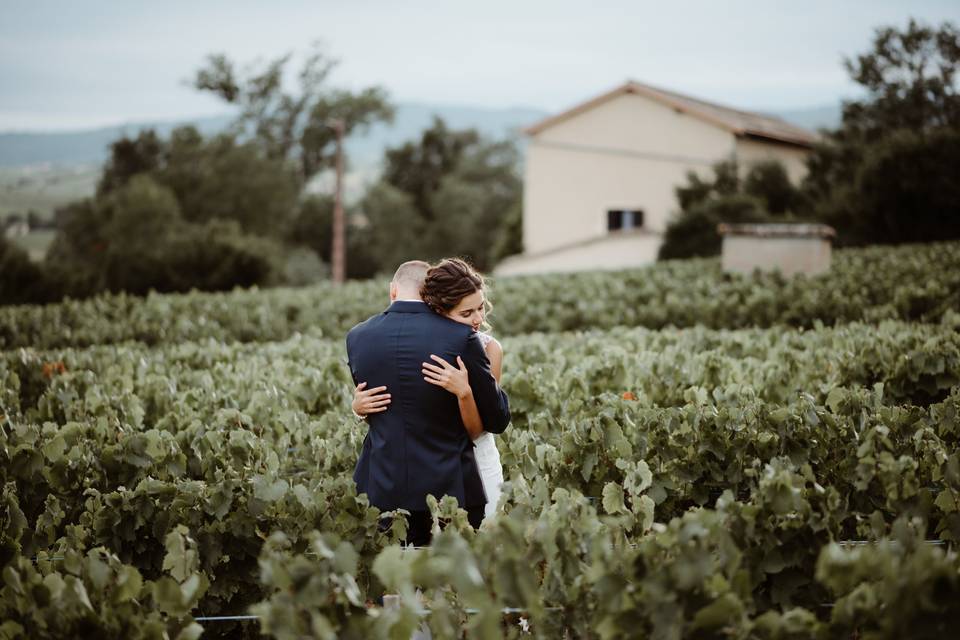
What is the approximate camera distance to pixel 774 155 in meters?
41.7

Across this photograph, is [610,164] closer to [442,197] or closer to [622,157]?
[622,157]

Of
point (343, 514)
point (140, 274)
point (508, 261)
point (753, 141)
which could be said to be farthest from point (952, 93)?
point (343, 514)

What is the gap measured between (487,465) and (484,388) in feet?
1.39

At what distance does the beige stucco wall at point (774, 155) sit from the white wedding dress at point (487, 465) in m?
37.5

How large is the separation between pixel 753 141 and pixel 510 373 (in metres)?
36.8

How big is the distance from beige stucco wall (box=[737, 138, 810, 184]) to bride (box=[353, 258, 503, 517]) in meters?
37.5

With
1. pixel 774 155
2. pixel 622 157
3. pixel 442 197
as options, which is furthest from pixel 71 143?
pixel 774 155

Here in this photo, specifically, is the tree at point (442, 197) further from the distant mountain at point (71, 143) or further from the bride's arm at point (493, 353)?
the bride's arm at point (493, 353)

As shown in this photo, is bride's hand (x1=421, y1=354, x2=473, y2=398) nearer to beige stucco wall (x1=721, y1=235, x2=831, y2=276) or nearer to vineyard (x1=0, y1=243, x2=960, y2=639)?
vineyard (x1=0, y1=243, x2=960, y2=639)

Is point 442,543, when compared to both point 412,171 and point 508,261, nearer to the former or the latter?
point 508,261

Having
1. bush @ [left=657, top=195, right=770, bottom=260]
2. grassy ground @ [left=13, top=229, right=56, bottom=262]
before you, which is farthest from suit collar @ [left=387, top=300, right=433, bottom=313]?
grassy ground @ [left=13, top=229, right=56, bottom=262]

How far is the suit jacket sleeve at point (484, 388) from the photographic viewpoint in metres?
3.80

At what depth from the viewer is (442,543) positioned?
8.32 feet

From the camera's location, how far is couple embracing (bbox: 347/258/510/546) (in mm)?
3805
